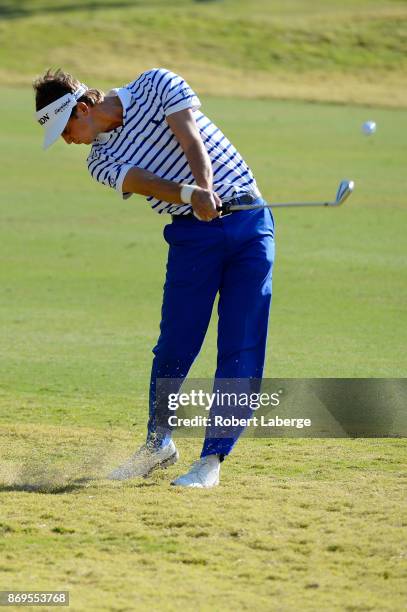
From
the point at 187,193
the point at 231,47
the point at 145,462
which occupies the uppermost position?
the point at 187,193

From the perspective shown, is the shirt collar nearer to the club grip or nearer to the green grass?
the club grip

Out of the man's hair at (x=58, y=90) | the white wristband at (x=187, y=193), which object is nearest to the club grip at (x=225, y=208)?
the white wristband at (x=187, y=193)

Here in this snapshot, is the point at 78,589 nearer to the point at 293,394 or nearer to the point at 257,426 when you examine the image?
the point at 257,426

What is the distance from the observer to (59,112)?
16.7 feet

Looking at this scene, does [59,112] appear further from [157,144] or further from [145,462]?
[145,462]

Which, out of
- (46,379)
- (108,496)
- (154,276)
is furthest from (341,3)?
(108,496)

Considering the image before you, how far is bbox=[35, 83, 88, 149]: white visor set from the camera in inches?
199

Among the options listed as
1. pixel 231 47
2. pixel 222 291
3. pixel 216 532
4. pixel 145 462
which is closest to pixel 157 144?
pixel 222 291

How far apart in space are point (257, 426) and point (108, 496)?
164 cm

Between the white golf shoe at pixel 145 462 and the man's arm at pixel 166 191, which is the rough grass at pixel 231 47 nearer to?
the white golf shoe at pixel 145 462

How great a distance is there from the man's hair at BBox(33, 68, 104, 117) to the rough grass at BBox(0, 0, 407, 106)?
70.1ft

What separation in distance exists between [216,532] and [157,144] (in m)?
1.64

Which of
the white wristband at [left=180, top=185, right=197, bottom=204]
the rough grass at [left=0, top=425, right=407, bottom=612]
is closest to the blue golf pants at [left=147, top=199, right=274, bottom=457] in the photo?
the white wristband at [left=180, top=185, right=197, bottom=204]

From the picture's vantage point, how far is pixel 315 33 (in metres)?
34.2
